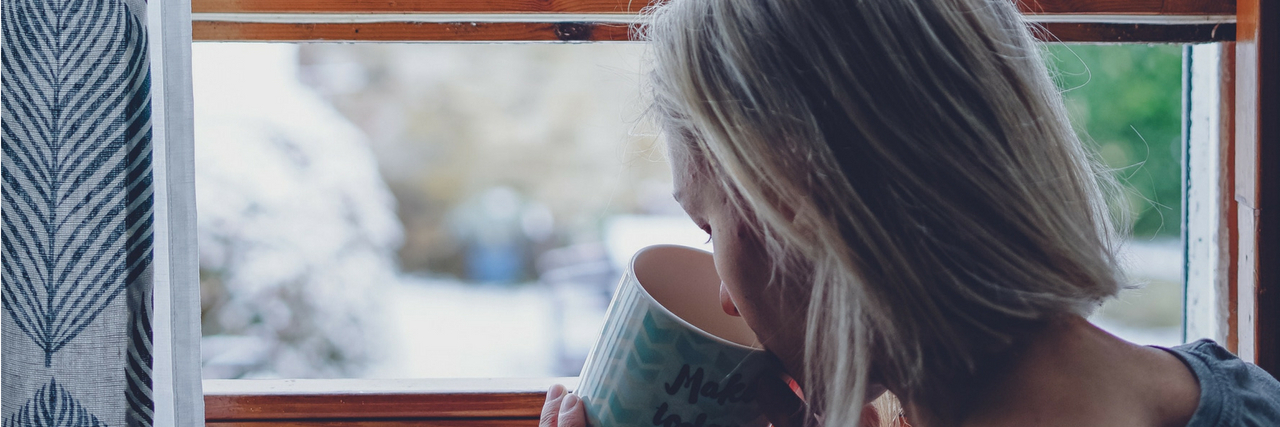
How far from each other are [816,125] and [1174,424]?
321mm

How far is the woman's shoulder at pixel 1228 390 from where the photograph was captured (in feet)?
1.67

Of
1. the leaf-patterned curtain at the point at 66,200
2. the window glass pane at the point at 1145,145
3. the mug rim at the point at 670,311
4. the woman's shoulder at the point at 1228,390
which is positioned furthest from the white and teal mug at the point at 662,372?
the window glass pane at the point at 1145,145

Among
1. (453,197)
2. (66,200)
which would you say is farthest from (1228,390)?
(453,197)

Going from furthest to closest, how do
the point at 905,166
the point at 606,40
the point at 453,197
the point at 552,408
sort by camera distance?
the point at 453,197, the point at 606,40, the point at 552,408, the point at 905,166

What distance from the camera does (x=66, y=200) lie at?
0.61 meters

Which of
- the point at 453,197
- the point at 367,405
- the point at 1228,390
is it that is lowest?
the point at 367,405

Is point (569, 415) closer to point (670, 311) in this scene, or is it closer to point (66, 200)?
point (670, 311)

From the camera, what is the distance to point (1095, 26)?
88 cm

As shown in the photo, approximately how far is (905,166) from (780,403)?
0.22 m

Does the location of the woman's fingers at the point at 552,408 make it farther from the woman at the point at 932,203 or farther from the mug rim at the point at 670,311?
the woman at the point at 932,203

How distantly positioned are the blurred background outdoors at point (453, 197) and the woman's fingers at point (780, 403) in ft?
0.76

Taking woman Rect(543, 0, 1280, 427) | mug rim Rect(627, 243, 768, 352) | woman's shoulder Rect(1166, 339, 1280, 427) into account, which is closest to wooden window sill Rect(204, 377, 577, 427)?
mug rim Rect(627, 243, 768, 352)

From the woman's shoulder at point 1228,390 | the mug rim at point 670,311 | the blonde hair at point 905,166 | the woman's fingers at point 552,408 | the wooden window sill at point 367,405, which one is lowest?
the wooden window sill at point 367,405

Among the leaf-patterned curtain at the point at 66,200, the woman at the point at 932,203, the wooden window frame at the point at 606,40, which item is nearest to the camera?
→ the woman at the point at 932,203
